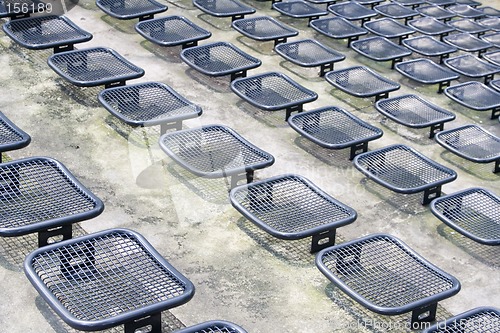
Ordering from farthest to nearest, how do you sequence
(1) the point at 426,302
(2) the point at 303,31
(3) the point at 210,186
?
(2) the point at 303,31
(3) the point at 210,186
(1) the point at 426,302

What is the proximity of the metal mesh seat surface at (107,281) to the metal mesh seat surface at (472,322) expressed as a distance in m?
1.76

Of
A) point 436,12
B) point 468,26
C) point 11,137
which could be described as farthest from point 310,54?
point 11,137

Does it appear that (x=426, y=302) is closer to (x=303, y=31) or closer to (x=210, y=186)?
(x=210, y=186)

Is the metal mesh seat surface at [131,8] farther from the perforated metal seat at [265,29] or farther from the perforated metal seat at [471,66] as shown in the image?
the perforated metal seat at [471,66]

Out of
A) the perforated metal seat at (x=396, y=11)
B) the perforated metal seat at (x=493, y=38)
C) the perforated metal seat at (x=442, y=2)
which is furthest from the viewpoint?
the perforated metal seat at (x=442, y=2)

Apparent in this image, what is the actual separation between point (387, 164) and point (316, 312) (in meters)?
2.23

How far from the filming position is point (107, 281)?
239 inches

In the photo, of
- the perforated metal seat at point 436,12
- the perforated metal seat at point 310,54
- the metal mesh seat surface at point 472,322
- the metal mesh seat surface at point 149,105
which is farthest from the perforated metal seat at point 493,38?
the metal mesh seat surface at point 472,322

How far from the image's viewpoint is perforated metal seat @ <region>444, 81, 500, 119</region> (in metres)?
9.70

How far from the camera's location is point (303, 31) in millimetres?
A: 11953

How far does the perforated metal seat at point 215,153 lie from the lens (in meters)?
7.51

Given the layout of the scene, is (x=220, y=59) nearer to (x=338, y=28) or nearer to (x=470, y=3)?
(x=338, y=28)

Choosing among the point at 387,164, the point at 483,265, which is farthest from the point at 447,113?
the point at 483,265

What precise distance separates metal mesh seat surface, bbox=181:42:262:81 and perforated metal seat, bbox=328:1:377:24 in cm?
277
